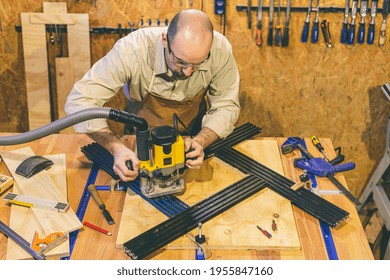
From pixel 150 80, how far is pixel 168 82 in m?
0.09

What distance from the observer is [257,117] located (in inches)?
147

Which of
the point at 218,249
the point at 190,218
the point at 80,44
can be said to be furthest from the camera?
the point at 80,44

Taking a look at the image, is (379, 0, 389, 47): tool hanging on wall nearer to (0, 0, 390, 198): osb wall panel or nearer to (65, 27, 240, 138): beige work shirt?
(0, 0, 390, 198): osb wall panel

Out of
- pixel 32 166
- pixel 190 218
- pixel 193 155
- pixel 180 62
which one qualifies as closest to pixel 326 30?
pixel 180 62

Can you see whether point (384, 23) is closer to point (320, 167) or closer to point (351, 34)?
point (351, 34)

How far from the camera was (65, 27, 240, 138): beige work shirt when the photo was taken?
2412 mm

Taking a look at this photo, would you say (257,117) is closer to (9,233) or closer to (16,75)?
(16,75)

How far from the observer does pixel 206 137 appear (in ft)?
8.22

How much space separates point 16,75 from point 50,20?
516 millimetres

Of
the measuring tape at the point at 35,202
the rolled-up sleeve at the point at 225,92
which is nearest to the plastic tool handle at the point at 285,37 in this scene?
the rolled-up sleeve at the point at 225,92

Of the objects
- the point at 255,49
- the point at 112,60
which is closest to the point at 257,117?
the point at 255,49

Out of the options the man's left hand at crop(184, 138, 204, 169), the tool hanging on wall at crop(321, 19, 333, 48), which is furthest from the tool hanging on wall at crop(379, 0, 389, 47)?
the man's left hand at crop(184, 138, 204, 169)

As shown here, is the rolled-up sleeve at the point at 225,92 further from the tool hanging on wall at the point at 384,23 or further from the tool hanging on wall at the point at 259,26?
the tool hanging on wall at the point at 384,23

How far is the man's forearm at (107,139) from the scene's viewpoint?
2.30 metres
